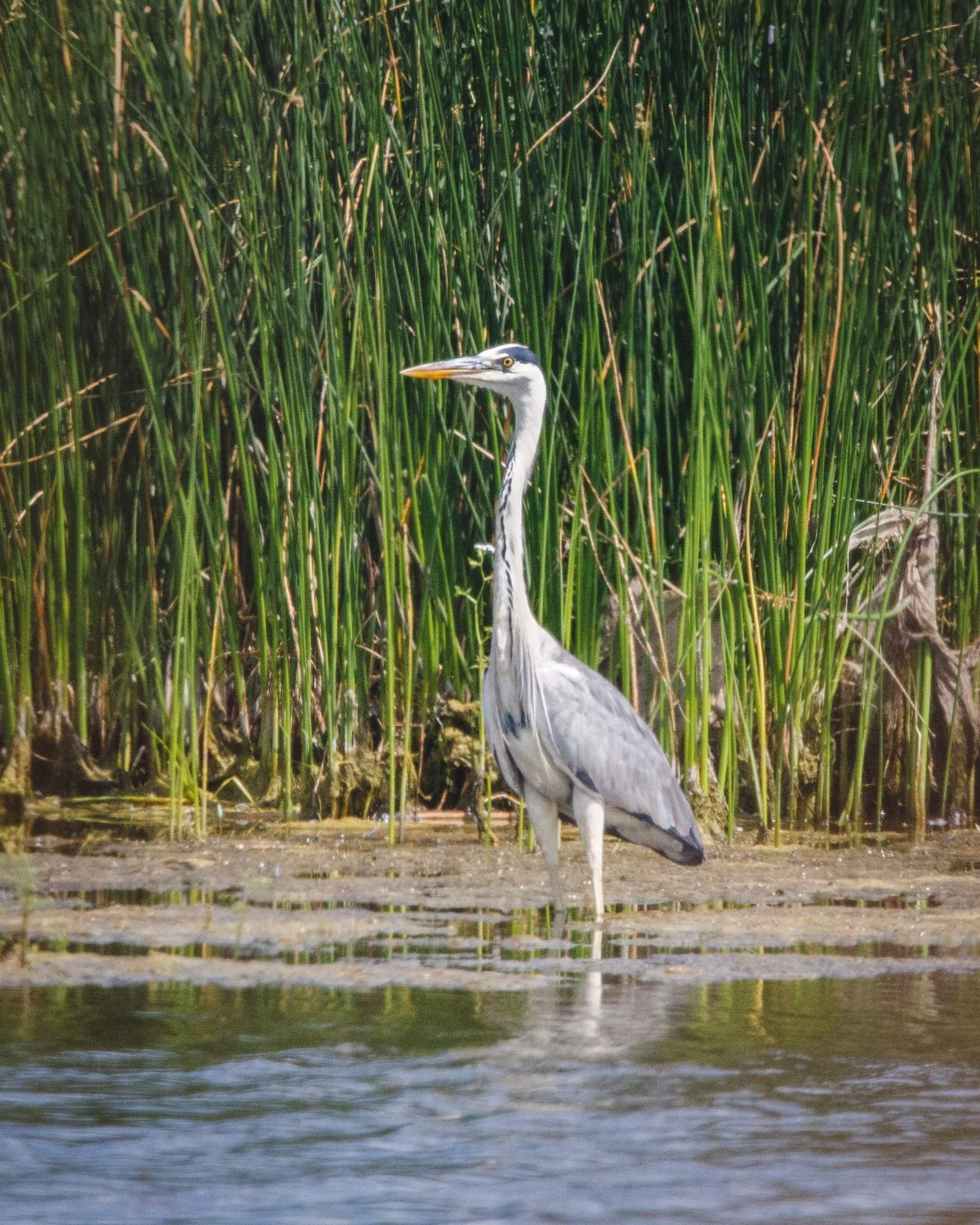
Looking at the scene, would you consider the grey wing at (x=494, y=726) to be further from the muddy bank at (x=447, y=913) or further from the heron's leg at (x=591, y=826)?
the muddy bank at (x=447, y=913)

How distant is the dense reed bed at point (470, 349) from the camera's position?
5379mm

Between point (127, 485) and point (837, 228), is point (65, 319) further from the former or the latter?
point (837, 228)

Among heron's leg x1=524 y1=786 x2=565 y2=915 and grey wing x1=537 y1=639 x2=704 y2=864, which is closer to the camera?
heron's leg x1=524 y1=786 x2=565 y2=915

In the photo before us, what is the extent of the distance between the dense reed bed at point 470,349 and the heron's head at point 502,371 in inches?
12.2

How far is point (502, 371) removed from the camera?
4988 millimetres

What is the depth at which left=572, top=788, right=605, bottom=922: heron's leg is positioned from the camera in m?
4.79

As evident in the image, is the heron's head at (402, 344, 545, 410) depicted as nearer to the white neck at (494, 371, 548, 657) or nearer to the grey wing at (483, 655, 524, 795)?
the white neck at (494, 371, 548, 657)

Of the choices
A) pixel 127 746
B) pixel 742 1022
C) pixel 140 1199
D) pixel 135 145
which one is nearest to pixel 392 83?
pixel 135 145

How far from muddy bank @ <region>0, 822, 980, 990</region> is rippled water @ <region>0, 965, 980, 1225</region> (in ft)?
0.77

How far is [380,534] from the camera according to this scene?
5.72 meters

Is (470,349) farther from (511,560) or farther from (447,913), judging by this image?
(447,913)

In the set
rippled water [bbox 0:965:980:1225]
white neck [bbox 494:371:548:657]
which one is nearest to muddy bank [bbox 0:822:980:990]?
rippled water [bbox 0:965:980:1225]

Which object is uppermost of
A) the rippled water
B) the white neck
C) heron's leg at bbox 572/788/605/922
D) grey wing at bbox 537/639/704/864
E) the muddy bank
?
the white neck

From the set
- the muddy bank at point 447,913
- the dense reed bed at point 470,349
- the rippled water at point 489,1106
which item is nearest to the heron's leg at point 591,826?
the muddy bank at point 447,913
